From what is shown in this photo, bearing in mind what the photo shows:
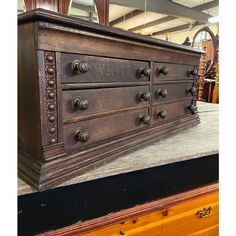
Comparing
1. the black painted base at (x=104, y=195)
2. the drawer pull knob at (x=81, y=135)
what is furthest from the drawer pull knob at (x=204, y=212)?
the drawer pull knob at (x=81, y=135)

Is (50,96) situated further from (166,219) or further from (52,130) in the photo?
(166,219)

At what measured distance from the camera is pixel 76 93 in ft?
1.99

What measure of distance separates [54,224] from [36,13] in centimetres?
48

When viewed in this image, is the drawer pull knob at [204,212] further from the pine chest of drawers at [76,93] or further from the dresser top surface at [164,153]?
the pine chest of drawers at [76,93]

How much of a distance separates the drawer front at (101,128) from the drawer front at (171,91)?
9 cm

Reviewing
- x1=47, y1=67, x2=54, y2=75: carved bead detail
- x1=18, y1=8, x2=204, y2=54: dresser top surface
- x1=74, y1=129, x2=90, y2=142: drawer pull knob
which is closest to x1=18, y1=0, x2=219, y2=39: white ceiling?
x1=18, y1=8, x2=204, y2=54: dresser top surface

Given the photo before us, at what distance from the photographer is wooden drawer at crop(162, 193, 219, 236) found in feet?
2.60

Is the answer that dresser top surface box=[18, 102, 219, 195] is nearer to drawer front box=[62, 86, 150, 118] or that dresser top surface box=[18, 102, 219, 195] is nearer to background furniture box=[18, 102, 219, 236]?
background furniture box=[18, 102, 219, 236]

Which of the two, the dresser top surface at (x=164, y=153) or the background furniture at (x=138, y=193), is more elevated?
the dresser top surface at (x=164, y=153)

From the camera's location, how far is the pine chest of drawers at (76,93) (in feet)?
1.76

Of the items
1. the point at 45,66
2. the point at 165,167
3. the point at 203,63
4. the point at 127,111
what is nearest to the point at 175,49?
the point at 127,111

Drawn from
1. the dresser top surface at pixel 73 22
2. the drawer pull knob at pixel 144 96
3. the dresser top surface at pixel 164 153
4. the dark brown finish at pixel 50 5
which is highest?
the dark brown finish at pixel 50 5

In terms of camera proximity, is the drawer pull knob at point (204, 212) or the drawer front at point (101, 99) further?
the drawer pull knob at point (204, 212)

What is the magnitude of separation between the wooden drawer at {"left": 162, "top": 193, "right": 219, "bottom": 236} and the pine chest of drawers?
26 centimetres
